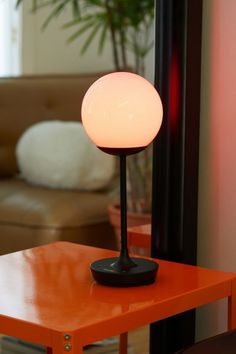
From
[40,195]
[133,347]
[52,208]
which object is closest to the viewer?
[133,347]

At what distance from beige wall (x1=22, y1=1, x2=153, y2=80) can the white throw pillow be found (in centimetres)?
71

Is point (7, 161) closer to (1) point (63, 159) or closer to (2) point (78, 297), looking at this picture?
(1) point (63, 159)

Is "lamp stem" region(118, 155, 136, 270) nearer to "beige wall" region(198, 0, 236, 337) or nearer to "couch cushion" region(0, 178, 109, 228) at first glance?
"beige wall" region(198, 0, 236, 337)

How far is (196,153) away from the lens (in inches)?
60.4

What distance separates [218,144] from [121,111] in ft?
1.15

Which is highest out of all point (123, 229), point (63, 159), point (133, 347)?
point (123, 229)

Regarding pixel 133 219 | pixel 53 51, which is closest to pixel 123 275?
pixel 133 219

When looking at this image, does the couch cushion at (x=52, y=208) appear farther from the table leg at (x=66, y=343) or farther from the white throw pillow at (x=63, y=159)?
the table leg at (x=66, y=343)

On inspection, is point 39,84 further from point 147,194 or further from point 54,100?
point 147,194

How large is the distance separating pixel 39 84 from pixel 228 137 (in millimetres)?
2062

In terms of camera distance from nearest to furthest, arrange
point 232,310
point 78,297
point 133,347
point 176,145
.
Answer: point 78,297 → point 232,310 → point 176,145 → point 133,347

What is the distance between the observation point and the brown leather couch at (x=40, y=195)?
2809 mm

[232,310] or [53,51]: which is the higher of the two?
[53,51]

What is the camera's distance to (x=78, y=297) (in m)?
1.19
